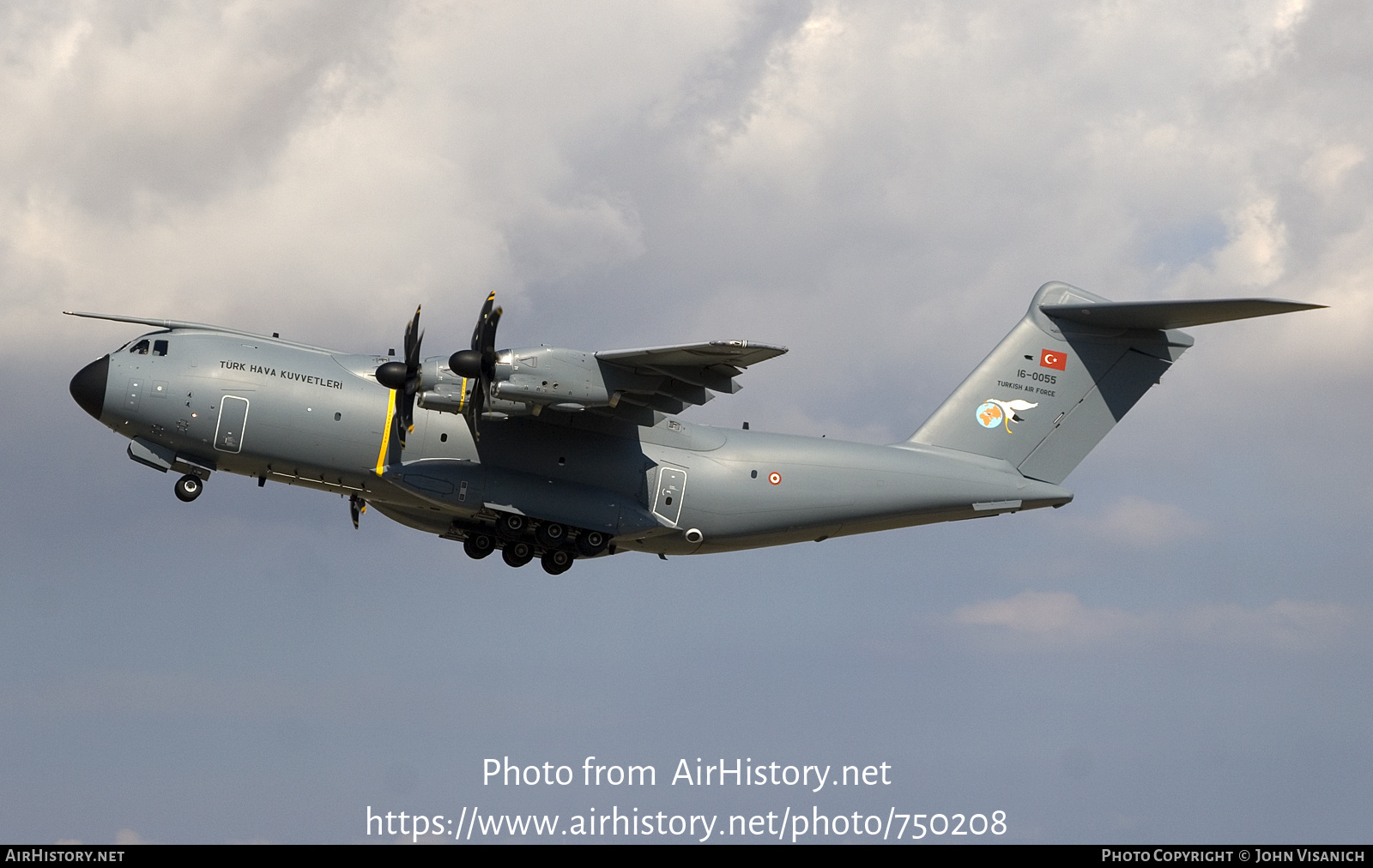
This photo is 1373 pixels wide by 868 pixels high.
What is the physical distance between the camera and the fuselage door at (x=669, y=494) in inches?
758

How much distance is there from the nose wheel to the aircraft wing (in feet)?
17.0

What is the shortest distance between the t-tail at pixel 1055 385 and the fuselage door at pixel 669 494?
3758 mm

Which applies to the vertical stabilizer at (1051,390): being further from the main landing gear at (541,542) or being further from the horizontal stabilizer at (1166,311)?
the main landing gear at (541,542)

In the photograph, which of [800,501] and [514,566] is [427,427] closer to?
[514,566]

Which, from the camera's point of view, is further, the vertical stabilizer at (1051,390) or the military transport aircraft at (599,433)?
the vertical stabilizer at (1051,390)

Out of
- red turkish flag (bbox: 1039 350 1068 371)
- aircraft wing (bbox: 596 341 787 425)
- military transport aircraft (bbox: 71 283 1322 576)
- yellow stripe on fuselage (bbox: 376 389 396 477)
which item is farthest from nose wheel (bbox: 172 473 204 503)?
red turkish flag (bbox: 1039 350 1068 371)

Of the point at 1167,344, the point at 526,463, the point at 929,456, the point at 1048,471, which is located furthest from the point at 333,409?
the point at 1167,344

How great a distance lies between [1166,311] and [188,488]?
13135mm

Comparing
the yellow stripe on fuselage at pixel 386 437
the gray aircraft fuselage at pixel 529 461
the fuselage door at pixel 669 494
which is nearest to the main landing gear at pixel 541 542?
the gray aircraft fuselage at pixel 529 461

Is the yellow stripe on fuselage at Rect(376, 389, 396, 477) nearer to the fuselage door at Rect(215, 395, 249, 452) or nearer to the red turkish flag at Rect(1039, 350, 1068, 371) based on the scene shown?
the fuselage door at Rect(215, 395, 249, 452)

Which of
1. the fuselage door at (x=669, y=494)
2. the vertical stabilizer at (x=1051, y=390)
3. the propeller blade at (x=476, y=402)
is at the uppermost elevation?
the vertical stabilizer at (x=1051, y=390)

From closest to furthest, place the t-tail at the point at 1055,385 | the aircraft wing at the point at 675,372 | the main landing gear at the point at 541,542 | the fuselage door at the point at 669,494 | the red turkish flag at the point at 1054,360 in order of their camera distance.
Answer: the aircraft wing at the point at 675,372 → the main landing gear at the point at 541,542 → the fuselage door at the point at 669,494 → the t-tail at the point at 1055,385 → the red turkish flag at the point at 1054,360

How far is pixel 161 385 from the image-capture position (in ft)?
58.3

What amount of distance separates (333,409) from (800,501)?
245 inches
